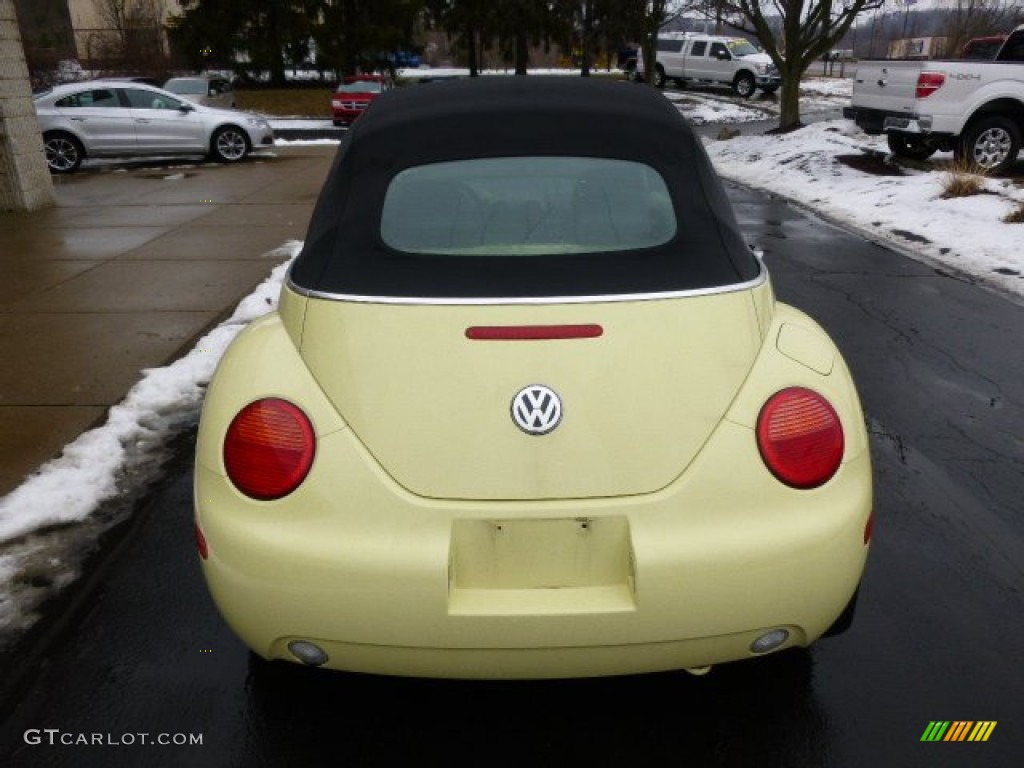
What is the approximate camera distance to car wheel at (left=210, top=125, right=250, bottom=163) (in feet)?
61.8

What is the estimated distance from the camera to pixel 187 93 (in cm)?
2798

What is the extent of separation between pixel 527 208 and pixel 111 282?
6.51 meters

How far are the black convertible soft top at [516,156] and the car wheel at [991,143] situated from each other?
38.5 ft

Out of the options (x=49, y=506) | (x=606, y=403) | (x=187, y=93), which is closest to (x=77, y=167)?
(x=187, y=93)

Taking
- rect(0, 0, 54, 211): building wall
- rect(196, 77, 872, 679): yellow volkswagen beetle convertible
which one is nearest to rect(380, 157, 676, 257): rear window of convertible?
rect(196, 77, 872, 679): yellow volkswagen beetle convertible

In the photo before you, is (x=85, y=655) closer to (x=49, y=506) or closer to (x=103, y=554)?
(x=103, y=554)

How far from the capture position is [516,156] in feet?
9.46

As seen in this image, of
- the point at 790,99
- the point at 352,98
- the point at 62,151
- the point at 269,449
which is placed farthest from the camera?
the point at 352,98

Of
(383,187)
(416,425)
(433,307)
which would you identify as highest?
(383,187)

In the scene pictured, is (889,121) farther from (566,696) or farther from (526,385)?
(526,385)

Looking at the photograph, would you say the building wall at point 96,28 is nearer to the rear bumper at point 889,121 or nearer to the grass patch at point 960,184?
the rear bumper at point 889,121

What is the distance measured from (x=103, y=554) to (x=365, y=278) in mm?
1907

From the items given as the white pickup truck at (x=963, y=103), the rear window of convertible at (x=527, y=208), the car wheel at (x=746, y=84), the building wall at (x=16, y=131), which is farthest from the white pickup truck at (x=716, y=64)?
the rear window of convertible at (x=527, y=208)

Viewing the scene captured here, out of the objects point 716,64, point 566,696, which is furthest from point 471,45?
point 566,696
